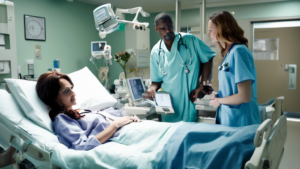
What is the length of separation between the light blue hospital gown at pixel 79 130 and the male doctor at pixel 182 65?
2.16 feet

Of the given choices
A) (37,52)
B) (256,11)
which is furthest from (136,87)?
(256,11)

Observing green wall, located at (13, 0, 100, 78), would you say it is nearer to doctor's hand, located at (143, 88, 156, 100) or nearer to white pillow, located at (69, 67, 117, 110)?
white pillow, located at (69, 67, 117, 110)

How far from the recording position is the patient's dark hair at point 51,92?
5.26ft

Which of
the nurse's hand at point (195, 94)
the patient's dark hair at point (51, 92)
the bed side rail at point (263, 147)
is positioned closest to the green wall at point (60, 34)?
the patient's dark hair at point (51, 92)

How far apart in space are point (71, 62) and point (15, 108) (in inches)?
102

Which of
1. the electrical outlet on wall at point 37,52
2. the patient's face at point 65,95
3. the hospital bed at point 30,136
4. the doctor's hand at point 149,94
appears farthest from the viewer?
the electrical outlet on wall at point 37,52

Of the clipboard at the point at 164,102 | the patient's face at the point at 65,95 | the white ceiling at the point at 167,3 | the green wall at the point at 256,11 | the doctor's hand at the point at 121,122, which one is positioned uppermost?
the white ceiling at the point at 167,3

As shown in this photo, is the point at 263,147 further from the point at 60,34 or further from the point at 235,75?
the point at 60,34

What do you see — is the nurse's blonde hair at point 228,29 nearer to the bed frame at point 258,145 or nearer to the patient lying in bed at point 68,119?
the bed frame at point 258,145

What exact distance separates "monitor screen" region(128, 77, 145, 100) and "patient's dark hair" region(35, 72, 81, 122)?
83 centimetres

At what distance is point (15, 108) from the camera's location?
5.12 ft

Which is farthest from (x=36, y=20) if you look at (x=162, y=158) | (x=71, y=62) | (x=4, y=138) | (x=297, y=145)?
(x=297, y=145)

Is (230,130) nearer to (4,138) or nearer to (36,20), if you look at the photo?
(4,138)

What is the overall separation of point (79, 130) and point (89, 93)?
0.73 meters
